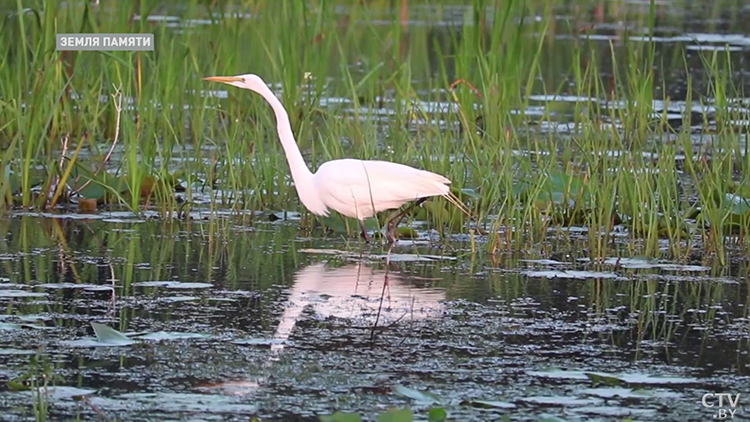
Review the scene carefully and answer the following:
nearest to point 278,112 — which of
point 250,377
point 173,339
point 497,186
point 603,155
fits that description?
point 497,186

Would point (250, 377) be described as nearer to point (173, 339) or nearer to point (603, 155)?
point (173, 339)

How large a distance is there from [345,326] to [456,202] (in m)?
1.78

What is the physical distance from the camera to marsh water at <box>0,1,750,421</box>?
3723 millimetres

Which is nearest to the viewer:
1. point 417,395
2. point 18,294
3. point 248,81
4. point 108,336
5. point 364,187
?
point 417,395

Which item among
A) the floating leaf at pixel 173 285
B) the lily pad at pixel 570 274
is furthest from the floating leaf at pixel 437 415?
the lily pad at pixel 570 274

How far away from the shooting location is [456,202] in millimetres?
6266

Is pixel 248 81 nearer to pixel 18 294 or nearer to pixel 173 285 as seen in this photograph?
pixel 173 285

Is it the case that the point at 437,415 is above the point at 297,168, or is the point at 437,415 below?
below

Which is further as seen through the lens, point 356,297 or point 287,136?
point 287,136

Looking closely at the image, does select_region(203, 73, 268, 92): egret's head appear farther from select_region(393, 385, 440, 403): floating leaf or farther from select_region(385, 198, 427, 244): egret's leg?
select_region(393, 385, 440, 403): floating leaf

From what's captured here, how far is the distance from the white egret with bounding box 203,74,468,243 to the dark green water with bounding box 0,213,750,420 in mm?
172

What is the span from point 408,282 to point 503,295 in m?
0.42

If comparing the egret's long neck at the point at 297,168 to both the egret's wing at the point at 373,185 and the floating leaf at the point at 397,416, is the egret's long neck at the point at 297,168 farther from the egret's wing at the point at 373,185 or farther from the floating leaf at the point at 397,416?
the floating leaf at the point at 397,416

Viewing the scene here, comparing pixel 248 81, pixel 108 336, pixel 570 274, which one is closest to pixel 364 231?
pixel 248 81
